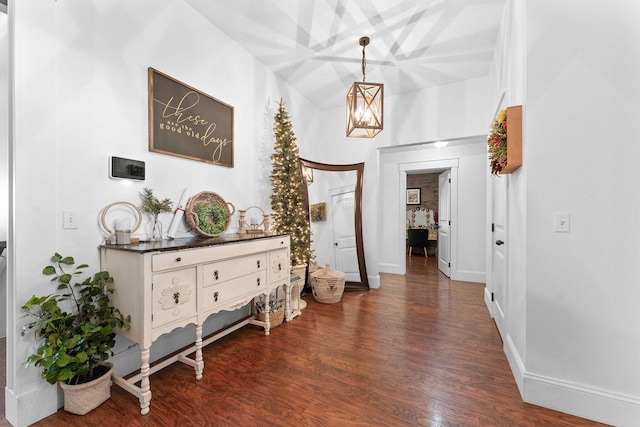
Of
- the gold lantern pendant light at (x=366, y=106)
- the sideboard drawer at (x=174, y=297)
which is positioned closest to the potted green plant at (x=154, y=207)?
the sideboard drawer at (x=174, y=297)

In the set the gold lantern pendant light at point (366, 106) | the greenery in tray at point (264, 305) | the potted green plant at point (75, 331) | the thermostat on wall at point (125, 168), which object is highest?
the gold lantern pendant light at point (366, 106)

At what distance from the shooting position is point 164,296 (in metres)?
1.81

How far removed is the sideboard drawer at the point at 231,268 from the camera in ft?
6.93

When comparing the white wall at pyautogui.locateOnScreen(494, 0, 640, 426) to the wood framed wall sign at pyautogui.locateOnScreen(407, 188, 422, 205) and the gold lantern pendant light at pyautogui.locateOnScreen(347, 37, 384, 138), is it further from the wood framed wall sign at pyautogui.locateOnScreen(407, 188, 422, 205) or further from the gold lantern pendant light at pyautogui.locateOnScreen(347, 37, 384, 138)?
the wood framed wall sign at pyautogui.locateOnScreen(407, 188, 422, 205)

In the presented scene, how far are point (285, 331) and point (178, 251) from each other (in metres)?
1.48

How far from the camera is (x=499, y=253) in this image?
9.41ft

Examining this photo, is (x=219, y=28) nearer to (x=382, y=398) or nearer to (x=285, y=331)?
(x=285, y=331)

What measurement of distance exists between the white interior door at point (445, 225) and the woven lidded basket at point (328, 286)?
2524 mm

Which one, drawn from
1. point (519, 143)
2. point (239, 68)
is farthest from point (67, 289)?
point (519, 143)

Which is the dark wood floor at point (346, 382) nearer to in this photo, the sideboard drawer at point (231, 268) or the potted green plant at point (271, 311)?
the potted green plant at point (271, 311)

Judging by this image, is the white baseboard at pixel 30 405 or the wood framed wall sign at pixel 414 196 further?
the wood framed wall sign at pixel 414 196

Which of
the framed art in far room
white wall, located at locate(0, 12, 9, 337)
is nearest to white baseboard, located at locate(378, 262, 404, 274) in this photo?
the framed art in far room

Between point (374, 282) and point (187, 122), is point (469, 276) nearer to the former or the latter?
point (374, 282)

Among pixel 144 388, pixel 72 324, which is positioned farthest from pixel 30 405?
pixel 144 388
